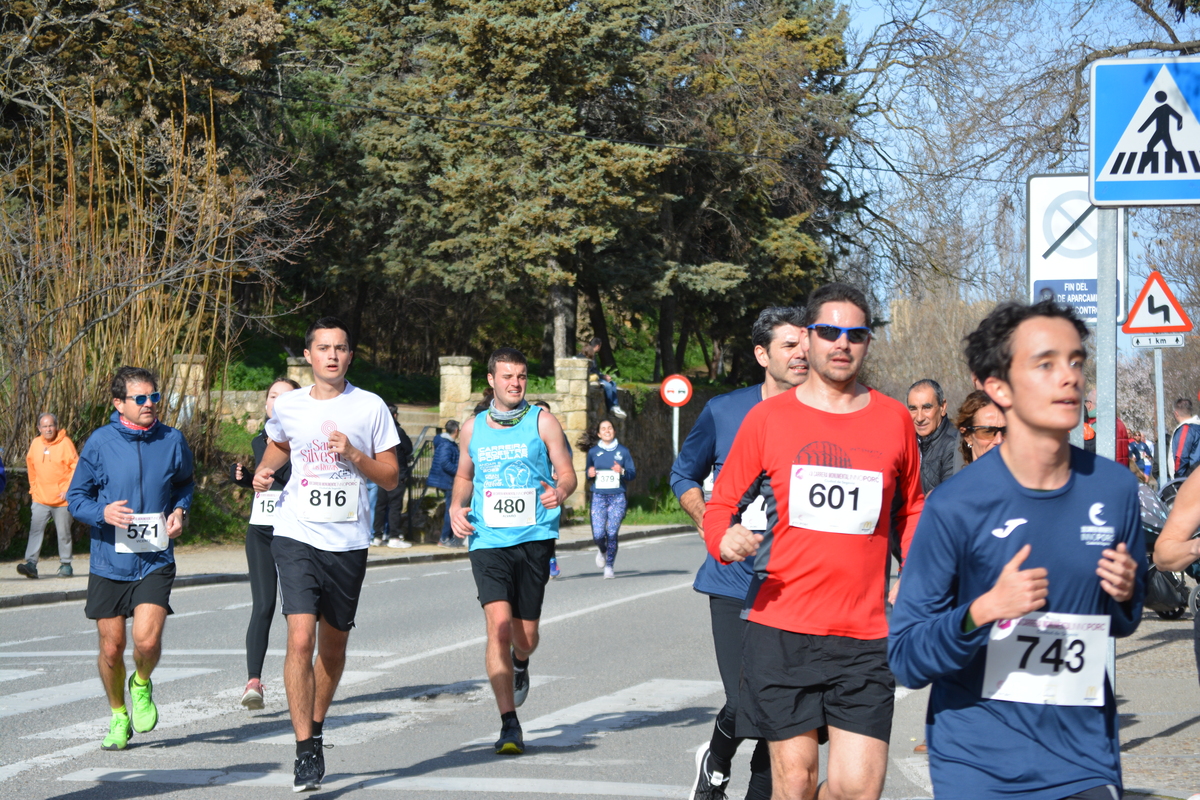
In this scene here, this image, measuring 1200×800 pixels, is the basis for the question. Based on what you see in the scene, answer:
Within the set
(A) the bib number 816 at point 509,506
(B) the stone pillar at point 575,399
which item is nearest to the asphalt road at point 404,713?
(A) the bib number 816 at point 509,506

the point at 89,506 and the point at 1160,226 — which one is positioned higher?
the point at 1160,226

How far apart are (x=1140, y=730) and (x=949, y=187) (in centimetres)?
924

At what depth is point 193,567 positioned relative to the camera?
18672mm

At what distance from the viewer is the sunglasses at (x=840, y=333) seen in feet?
15.2

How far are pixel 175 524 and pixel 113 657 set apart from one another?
29.7 inches

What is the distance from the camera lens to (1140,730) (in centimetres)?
791

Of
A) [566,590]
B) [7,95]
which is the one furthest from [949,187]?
[7,95]

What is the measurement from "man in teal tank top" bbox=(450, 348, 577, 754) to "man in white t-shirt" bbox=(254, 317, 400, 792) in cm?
64

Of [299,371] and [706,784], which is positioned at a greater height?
[299,371]

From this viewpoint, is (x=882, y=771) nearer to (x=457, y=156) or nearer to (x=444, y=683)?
(x=444, y=683)

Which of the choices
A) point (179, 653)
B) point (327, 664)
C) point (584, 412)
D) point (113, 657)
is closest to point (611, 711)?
point (327, 664)

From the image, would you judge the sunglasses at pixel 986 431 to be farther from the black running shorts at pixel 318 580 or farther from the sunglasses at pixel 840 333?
the black running shorts at pixel 318 580

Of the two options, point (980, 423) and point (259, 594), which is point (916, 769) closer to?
point (980, 423)

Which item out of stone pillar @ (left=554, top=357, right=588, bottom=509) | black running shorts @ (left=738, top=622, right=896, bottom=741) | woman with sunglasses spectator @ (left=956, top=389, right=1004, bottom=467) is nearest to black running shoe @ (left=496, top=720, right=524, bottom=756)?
woman with sunglasses spectator @ (left=956, top=389, right=1004, bottom=467)
